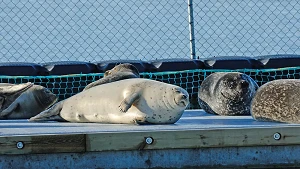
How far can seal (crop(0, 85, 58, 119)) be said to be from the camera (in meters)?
6.53

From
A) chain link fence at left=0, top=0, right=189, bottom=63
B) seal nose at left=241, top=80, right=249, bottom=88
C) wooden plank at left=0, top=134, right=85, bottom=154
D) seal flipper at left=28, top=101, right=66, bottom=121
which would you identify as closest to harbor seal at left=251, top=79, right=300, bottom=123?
seal nose at left=241, top=80, right=249, bottom=88

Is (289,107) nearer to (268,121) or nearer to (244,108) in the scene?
(268,121)

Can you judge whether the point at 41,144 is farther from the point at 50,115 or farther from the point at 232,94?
the point at 232,94

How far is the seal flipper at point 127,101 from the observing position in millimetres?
5621

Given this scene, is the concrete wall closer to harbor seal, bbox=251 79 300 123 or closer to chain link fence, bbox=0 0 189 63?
harbor seal, bbox=251 79 300 123

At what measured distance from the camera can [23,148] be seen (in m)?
4.94

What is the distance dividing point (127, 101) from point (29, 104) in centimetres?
121

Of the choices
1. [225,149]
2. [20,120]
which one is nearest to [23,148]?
[225,149]

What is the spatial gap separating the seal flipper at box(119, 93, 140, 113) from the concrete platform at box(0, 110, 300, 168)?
62cm

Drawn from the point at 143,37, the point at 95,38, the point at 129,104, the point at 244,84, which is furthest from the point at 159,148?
the point at 143,37

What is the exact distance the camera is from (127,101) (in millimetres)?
5633

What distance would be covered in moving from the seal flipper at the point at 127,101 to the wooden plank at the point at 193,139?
659 mm

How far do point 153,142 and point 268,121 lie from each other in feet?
3.33

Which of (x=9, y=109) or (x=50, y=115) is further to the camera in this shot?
(x=9, y=109)
